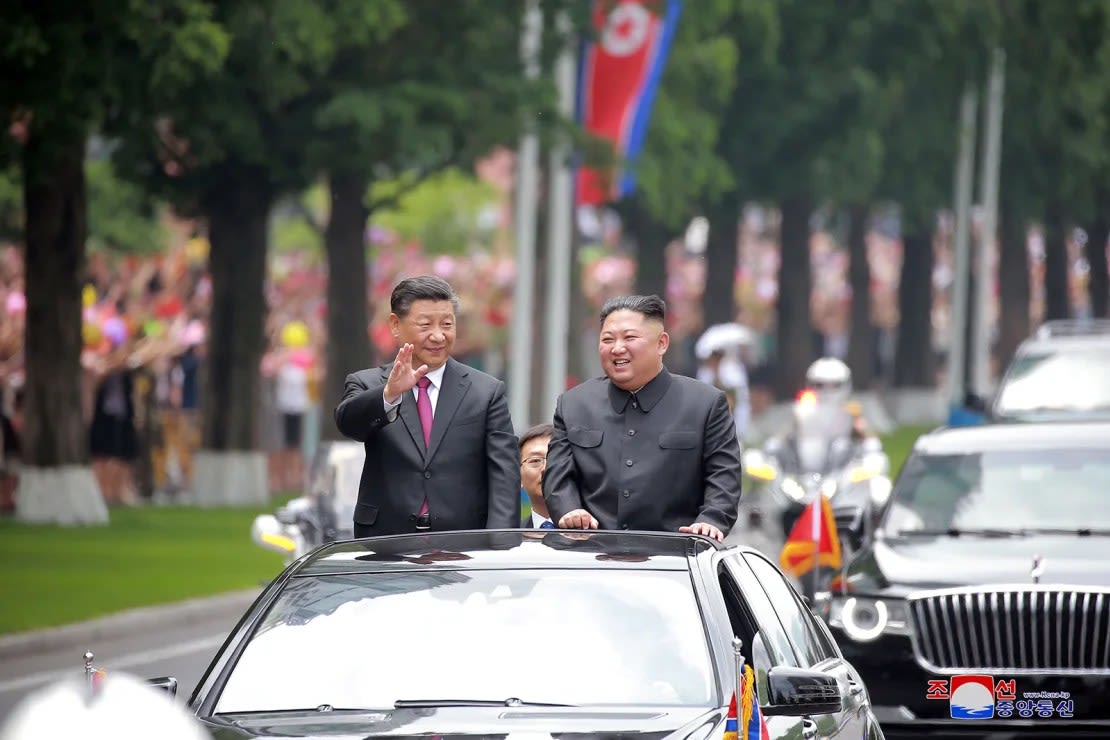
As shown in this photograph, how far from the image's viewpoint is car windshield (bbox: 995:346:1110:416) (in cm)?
1770

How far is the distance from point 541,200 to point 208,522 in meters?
12.3

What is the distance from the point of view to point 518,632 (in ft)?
20.5

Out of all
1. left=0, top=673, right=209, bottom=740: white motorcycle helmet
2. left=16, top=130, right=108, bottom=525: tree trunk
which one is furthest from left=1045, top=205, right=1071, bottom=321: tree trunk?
left=0, top=673, right=209, bottom=740: white motorcycle helmet

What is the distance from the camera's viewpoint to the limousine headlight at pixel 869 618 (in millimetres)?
10320

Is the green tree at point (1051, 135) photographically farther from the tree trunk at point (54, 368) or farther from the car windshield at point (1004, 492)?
the car windshield at point (1004, 492)

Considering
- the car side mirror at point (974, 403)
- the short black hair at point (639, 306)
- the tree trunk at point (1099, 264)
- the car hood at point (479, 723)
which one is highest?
the tree trunk at point (1099, 264)

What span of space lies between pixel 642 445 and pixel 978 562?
2.93 meters

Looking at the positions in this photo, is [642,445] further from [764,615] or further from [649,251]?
[649,251]

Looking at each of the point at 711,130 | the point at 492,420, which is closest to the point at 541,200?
the point at 711,130

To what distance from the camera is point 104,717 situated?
3.77 meters

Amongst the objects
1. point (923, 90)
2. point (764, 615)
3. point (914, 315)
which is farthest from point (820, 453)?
point (914, 315)

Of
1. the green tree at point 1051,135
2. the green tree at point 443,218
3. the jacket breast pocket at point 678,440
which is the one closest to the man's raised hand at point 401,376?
the jacket breast pocket at point 678,440

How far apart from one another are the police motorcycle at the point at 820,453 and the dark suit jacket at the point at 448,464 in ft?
25.7

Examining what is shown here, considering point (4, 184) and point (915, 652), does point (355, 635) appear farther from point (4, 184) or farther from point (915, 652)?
point (4, 184)
